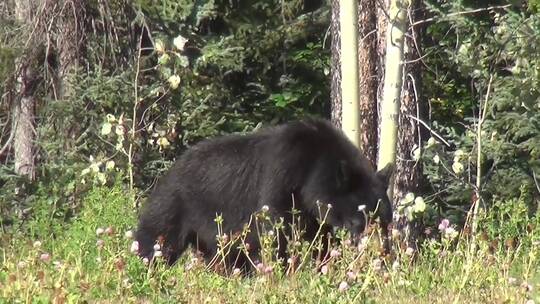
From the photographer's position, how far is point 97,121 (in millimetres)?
14812

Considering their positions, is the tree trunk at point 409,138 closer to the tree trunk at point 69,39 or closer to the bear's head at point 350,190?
the bear's head at point 350,190

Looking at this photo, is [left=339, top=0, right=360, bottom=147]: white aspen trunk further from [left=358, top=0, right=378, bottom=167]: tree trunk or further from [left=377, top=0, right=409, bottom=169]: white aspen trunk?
[left=358, top=0, right=378, bottom=167]: tree trunk

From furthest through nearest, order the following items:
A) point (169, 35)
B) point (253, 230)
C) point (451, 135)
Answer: point (169, 35), point (451, 135), point (253, 230)

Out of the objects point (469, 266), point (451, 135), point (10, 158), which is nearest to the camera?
point (469, 266)

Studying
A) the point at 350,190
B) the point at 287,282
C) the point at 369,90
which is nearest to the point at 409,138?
the point at 369,90

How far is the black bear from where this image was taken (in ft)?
33.4

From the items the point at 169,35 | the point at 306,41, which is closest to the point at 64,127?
the point at 169,35

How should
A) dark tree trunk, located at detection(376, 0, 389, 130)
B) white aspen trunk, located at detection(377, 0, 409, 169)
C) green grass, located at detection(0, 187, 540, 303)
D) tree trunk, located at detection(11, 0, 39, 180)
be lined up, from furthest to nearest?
tree trunk, located at detection(11, 0, 39, 180), dark tree trunk, located at detection(376, 0, 389, 130), white aspen trunk, located at detection(377, 0, 409, 169), green grass, located at detection(0, 187, 540, 303)

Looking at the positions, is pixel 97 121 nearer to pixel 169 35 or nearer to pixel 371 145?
pixel 169 35

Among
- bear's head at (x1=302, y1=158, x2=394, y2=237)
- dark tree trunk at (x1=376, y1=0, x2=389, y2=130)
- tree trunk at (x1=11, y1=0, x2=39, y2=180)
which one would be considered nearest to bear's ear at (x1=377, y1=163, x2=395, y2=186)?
bear's head at (x1=302, y1=158, x2=394, y2=237)

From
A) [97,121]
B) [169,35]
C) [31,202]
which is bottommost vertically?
[31,202]

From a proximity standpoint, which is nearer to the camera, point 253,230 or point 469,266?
point 469,266

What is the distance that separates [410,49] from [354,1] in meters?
2.04

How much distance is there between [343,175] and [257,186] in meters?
0.75
